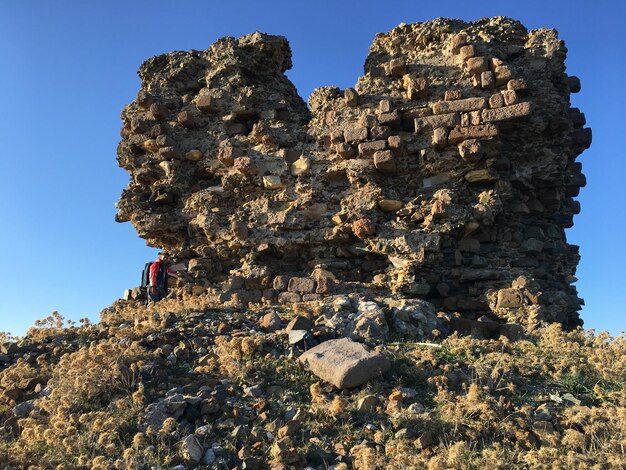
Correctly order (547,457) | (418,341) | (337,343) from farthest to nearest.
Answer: (418,341) < (337,343) < (547,457)

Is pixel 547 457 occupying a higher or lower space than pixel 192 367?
lower

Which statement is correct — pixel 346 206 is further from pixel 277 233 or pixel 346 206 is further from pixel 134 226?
pixel 134 226

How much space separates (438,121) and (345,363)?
177 inches

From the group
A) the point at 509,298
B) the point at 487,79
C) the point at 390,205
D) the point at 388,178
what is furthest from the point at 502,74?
the point at 509,298

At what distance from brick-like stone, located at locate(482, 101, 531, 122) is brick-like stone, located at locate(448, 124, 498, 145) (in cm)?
13

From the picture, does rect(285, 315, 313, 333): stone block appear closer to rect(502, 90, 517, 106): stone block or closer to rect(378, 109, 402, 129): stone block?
rect(378, 109, 402, 129): stone block

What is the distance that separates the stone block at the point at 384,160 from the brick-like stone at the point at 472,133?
32.4 inches

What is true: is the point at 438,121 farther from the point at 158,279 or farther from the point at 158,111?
the point at 158,279

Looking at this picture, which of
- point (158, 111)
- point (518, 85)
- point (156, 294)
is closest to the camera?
point (518, 85)

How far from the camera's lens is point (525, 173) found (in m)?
7.52

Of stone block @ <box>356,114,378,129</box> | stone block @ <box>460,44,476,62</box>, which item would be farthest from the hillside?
stone block @ <box>356,114,378,129</box>

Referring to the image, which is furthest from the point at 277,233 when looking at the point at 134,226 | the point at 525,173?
the point at 525,173

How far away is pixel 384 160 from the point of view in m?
7.44

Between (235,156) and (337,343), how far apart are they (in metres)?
4.46
